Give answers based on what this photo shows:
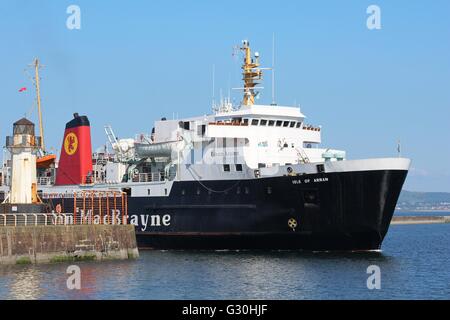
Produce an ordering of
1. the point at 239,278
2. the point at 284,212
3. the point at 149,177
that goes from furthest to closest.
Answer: the point at 149,177, the point at 284,212, the point at 239,278

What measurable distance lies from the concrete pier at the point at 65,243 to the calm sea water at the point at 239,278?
838mm

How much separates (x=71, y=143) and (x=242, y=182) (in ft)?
47.6

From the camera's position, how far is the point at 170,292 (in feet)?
96.8

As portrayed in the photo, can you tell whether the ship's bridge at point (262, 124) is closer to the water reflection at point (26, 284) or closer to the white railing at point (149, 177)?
the white railing at point (149, 177)

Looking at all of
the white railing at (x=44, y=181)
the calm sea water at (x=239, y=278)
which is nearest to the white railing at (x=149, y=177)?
the calm sea water at (x=239, y=278)

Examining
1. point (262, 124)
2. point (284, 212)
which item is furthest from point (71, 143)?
point (284, 212)

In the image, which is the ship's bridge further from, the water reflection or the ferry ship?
the water reflection

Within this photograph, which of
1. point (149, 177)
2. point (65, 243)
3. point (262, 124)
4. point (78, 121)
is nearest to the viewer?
point (65, 243)

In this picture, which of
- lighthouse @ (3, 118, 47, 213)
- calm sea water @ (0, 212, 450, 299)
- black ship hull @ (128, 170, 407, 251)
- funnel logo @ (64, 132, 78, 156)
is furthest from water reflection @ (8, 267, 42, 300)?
funnel logo @ (64, 132, 78, 156)

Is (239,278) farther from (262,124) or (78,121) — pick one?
(78,121)

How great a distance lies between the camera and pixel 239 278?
33.0 meters

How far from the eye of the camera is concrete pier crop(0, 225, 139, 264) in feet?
120
